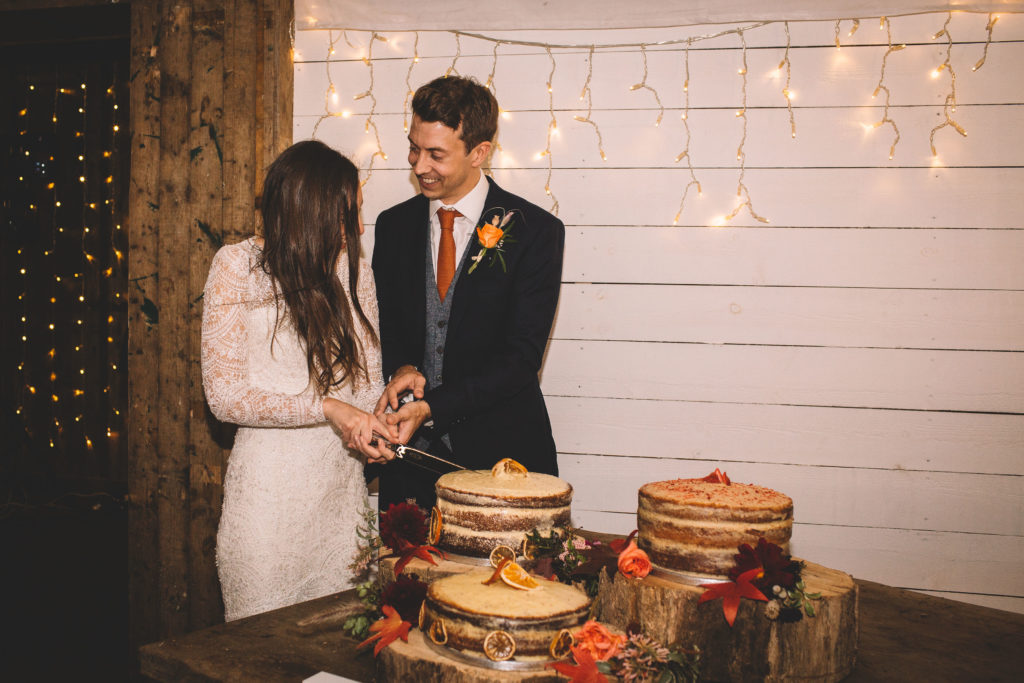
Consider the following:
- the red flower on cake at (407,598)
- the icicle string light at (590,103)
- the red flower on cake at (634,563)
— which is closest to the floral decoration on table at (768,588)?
the red flower on cake at (634,563)

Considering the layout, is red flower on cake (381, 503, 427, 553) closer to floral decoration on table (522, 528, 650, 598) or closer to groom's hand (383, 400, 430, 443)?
floral decoration on table (522, 528, 650, 598)

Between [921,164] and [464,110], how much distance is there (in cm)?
164

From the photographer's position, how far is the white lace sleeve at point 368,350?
1940 millimetres

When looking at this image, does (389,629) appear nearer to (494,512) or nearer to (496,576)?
(496,576)

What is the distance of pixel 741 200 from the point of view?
269cm

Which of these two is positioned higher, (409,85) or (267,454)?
→ (409,85)

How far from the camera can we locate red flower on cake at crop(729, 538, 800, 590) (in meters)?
1.14

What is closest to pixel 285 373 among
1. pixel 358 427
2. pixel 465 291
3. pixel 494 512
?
pixel 358 427

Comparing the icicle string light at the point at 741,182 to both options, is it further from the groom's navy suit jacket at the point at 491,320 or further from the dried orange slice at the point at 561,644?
the dried orange slice at the point at 561,644

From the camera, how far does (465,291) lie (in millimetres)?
2189

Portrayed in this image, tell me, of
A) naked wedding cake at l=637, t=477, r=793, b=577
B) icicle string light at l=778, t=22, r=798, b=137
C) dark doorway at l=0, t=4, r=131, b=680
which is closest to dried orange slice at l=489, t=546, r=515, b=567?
naked wedding cake at l=637, t=477, r=793, b=577

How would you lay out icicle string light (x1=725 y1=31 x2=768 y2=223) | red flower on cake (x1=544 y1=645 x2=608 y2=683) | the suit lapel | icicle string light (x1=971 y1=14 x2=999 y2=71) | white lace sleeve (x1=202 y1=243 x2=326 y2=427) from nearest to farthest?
1. red flower on cake (x1=544 y1=645 x2=608 y2=683)
2. white lace sleeve (x1=202 y1=243 x2=326 y2=427)
3. the suit lapel
4. icicle string light (x1=971 y1=14 x2=999 y2=71)
5. icicle string light (x1=725 y1=31 x2=768 y2=223)

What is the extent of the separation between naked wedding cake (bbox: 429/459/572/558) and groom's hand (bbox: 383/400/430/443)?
0.48 metres

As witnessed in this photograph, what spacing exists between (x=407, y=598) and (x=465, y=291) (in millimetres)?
1175
